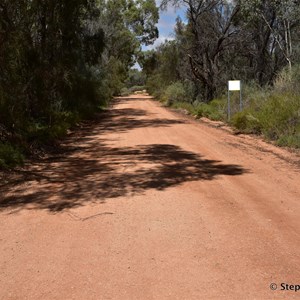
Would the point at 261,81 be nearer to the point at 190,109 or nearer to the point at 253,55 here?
the point at 253,55

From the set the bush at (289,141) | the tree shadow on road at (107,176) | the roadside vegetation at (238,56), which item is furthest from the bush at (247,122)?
the tree shadow on road at (107,176)

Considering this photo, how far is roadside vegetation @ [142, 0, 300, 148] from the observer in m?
18.1

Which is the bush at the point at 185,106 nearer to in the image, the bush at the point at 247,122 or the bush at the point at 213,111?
the bush at the point at 213,111

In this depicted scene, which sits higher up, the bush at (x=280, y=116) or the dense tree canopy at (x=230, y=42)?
the dense tree canopy at (x=230, y=42)

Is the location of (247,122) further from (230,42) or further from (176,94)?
(176,94)

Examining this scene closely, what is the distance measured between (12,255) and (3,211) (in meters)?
1.82

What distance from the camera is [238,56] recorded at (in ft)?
101

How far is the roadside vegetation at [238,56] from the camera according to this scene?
18094mm

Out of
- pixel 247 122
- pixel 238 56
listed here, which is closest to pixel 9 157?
pixel 247 122

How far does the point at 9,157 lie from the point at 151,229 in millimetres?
5433

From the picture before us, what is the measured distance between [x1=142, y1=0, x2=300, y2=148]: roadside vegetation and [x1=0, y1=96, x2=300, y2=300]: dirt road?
26.7 ft

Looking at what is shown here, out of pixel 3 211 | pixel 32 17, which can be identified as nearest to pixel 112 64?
pixel 32 17

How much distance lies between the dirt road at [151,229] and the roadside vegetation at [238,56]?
26.7 ft

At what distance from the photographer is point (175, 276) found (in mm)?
3938
